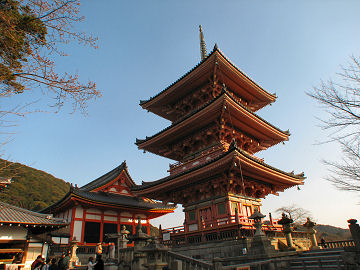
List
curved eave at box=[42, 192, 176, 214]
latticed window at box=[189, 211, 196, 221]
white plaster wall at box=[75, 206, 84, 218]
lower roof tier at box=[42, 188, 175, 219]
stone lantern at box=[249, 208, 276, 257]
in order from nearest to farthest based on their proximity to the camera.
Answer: stone lantern at box=[249, 208, 276, 257]
latticed window at box=[189, 211, 196, 221]
curved eave at box=[42, 192, 176, 214]
lower roof tier at box=[42, 188, 175, 219]
white plaster wall at box=[75, 206, 84, 218]

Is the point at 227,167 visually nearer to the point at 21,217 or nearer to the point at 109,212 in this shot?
the point at 21,217

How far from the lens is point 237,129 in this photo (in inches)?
715

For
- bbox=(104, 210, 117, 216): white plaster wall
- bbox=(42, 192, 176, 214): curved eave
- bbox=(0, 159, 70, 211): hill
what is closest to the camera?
bbox=(42, 192, 176, 214): curved eave

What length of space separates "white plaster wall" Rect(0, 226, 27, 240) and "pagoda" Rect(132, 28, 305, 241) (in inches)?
313

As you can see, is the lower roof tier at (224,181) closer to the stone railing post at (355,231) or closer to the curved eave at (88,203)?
the stone railing post at (355,231)

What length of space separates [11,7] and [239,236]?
12798 mm

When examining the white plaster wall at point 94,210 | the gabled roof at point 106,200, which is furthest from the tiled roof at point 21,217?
the white plaster wall at point 94,210

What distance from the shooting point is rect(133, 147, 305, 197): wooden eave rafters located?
13.5 metres

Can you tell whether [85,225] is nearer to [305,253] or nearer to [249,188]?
[249,188]

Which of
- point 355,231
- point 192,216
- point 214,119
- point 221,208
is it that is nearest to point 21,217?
point 192,216

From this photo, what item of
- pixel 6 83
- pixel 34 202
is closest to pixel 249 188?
pixel 6 83

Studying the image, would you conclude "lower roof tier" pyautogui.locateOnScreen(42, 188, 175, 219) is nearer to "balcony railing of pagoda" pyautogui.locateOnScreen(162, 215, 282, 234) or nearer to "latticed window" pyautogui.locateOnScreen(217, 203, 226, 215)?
"balcony railing of pagoda" pyautogui.locateOnScreen(162, 215, 282, 234)

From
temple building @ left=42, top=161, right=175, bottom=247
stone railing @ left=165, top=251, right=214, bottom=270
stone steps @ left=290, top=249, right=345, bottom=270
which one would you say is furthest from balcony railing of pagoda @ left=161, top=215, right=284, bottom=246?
temple building @ left=42, top=161, right=175, bottom=247

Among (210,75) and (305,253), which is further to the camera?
(210,75)
